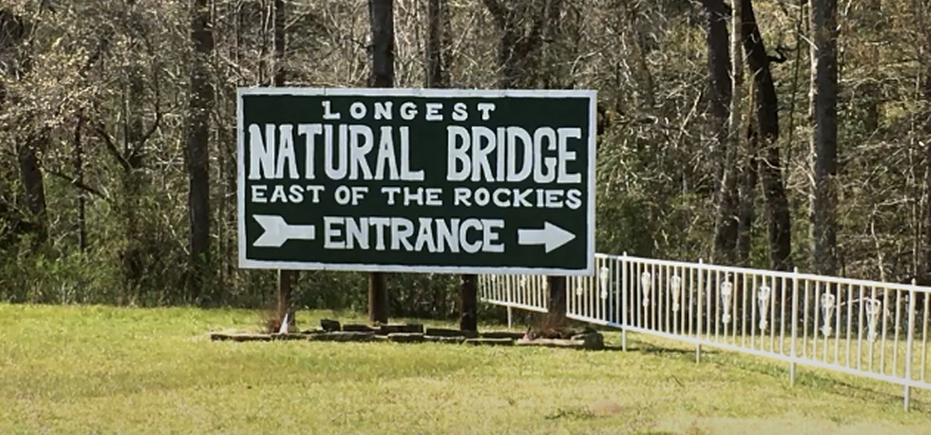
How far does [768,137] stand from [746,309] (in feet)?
36.7

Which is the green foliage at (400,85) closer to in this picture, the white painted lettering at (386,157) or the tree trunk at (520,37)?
the tree trunk at (520,37)

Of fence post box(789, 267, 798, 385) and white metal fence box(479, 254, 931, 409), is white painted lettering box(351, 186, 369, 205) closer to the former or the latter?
white metal fence box(479, 254, 931, 409)

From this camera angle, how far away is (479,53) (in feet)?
83.7

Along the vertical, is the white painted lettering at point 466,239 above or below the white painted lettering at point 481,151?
below

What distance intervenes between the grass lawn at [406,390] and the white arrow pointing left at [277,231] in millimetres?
1228

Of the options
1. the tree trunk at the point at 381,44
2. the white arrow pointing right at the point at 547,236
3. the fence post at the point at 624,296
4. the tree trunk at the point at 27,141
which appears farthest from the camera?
the tree trunk at the point at 27,141

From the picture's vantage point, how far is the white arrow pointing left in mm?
15477

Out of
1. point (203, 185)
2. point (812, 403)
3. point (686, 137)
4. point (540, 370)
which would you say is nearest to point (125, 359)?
point (540, 370)

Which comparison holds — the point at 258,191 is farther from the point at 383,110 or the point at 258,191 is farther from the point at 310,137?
the point at 383,110

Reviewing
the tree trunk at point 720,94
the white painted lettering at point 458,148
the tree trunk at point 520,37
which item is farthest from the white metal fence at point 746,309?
the tree trunk at point 520,37

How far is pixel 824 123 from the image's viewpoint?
21.2 metres

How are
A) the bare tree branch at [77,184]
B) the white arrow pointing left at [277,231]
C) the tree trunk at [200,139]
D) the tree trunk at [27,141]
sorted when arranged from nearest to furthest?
the white arrow pointing left at [277,231] < the tree trunk at [200,139] < the tree trunk at [27,141] < the bare tree branch at [77,184]

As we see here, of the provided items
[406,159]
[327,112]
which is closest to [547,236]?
[406,159]

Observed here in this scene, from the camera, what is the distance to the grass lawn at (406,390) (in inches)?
391
